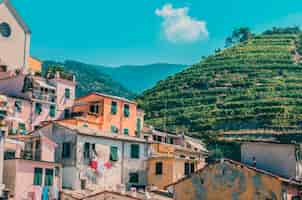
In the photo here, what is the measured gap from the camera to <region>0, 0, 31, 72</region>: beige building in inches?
2773

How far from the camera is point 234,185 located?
39125 millimetres

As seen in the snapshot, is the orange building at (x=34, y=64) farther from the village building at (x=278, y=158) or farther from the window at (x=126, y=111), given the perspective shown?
the village building at (x=278, y=158)

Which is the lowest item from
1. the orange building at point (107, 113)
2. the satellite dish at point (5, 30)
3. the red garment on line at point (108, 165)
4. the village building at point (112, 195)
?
the village building at point (112, 195)

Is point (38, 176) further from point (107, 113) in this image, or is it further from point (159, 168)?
point (107, 113)

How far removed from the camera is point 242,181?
3872 cm

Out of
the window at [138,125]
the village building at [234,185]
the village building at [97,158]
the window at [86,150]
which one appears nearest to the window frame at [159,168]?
the village building at [97,158]

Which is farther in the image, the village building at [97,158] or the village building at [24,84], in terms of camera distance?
the village building at [24,84]

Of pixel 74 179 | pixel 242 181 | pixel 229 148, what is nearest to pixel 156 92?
pixel 229 148

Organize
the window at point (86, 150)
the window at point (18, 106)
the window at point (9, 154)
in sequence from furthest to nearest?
the window at point (18, 106)
the window at point (86, 150)
the window at point (9, 154)

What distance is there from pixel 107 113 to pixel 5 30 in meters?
18.5

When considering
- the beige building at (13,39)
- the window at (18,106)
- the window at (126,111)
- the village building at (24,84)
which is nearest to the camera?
the window at (18,106)

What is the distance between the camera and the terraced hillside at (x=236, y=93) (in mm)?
96250

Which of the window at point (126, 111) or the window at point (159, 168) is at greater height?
the window at point (126, 111)

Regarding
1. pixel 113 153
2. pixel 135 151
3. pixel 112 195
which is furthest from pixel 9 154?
pixel 135 151
